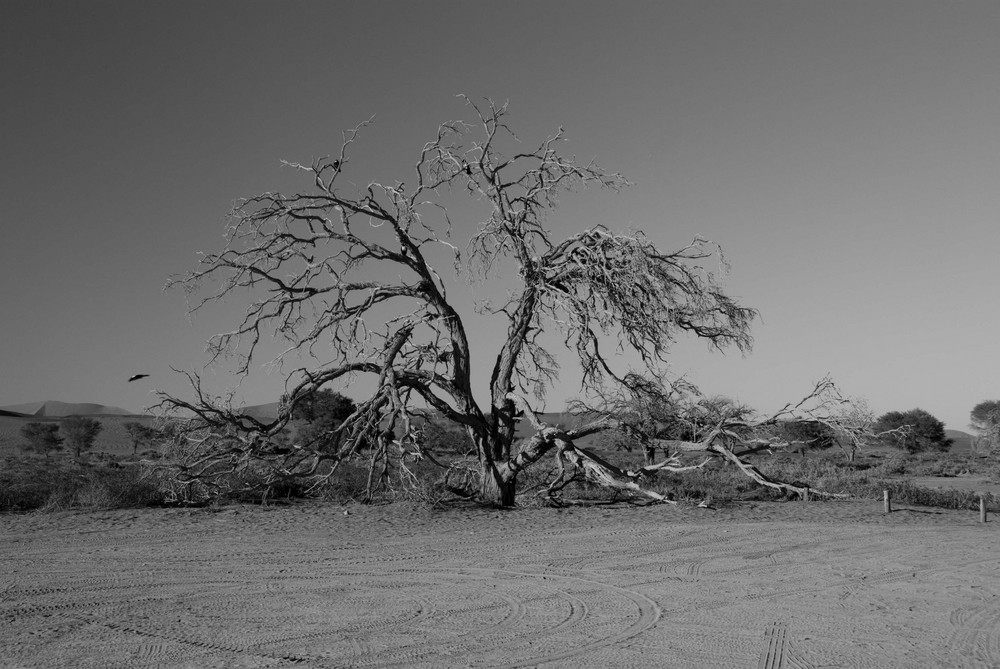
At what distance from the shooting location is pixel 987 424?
63.7 metres

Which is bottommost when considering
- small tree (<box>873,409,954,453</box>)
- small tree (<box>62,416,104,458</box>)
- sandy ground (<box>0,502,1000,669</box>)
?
sandy ground (<box>0,502,1000,669</box>)

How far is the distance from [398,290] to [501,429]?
13.0 feet

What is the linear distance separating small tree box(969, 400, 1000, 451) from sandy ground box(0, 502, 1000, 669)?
3942cm

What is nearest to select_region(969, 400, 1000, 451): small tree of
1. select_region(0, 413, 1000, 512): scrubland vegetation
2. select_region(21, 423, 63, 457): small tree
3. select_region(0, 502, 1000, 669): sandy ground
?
select_region(0, 413, 1000, 512): scrubland vegetation

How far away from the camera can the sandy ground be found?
720cm

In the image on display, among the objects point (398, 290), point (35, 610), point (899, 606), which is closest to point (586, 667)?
point (899, 606)

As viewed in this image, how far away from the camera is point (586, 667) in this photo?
6.75m

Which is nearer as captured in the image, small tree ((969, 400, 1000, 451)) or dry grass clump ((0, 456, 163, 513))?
dry grass clump ((0, 456, 163, 513))

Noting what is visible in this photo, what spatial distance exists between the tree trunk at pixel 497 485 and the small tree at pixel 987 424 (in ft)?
136

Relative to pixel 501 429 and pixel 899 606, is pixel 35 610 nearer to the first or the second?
pixel 899 606

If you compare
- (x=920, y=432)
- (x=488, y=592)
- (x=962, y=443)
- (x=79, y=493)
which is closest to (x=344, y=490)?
(x=79, y=493)

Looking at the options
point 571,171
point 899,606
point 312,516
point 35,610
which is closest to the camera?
point 35,610

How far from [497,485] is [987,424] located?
189 feet

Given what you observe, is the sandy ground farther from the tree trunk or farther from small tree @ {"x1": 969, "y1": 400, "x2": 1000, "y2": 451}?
small tree @ {"x1": 969, "y1": 400, "x2": 1000, "y2": 451}
